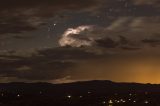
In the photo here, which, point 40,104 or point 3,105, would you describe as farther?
point 40,104

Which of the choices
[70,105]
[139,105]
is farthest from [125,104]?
[70,105]

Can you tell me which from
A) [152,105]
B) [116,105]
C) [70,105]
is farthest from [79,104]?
[152,105]

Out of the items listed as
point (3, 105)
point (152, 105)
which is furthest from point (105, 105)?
point (3, 105)

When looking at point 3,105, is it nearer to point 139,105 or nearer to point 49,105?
point 49,105

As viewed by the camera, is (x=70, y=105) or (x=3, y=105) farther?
(x=70, y=105)

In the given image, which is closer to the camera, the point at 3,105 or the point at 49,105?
the point at 3,105

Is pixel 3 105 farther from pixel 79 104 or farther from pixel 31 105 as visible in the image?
pixel 79 104

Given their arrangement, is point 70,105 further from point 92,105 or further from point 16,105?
point 16,105
